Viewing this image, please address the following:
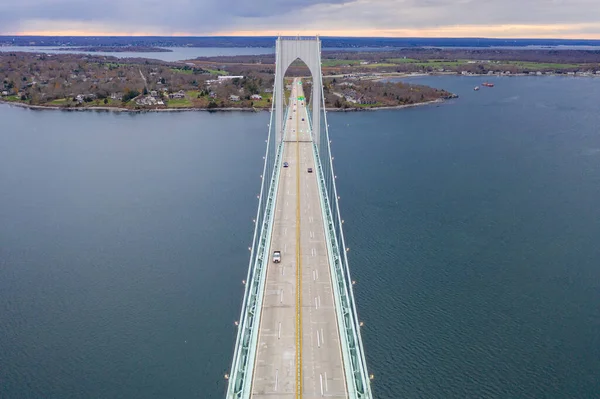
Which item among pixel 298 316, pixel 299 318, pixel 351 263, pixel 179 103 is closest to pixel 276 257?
pixel 298 316

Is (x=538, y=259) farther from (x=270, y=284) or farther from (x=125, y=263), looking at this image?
(x=125, y=263)

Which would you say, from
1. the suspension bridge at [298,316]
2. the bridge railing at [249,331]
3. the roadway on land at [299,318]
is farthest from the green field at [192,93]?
the bridge railing at [249,331]

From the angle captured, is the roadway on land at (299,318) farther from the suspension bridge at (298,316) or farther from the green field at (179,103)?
the green field at (179,103)

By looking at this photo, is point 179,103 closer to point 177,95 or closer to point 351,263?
point 177,95

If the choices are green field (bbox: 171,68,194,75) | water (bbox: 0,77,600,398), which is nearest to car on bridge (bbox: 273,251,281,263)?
water (bbox: 0,77,600,398)

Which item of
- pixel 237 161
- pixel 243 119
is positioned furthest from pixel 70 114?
pixel 237 161

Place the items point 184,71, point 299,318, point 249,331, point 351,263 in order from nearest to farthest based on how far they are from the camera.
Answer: point 249,331
point 299,318
point 351,263
point 184,71
